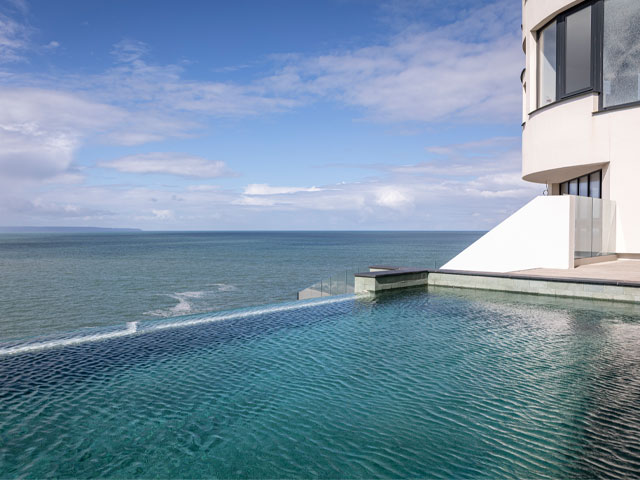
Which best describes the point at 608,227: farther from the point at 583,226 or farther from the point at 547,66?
the point at 547,66

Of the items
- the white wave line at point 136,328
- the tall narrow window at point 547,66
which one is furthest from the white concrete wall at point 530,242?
A: the tall narrow window at point 547,66

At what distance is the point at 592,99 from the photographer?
65.6 feet

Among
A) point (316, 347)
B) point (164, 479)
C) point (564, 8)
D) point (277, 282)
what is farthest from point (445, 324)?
point (277, 282)

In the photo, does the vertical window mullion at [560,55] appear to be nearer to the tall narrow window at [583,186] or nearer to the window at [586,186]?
the window at [586,186]

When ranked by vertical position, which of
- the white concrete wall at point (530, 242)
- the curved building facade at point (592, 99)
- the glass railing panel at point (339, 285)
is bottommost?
the glass railing panel at point (339, 285)

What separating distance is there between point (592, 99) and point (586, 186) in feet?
16.2

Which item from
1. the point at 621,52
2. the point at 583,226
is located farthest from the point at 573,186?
the point at 621,52

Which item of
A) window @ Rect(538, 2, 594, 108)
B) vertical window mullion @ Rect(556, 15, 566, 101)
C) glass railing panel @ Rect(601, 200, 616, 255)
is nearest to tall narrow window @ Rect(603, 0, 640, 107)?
window @ Rect(538, 2, 594, 108)

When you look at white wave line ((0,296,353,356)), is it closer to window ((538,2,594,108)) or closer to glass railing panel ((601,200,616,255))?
glass railing panel ((601,200,616,255))

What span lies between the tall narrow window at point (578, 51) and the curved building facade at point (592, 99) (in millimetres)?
43

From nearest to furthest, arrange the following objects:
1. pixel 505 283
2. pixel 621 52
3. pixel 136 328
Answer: pixel 136 328 < pixel 505 283 < pixel 621 52

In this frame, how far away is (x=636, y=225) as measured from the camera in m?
19.5

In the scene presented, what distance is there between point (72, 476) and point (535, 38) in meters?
27.2

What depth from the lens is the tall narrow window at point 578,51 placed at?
2038 cm
